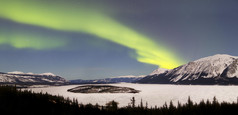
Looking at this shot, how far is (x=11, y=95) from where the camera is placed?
34625 mm

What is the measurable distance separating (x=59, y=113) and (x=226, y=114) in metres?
36.7

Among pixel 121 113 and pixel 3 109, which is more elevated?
pixel 3 109

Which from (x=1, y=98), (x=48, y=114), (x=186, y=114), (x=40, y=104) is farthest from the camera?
(x=186, y=114)

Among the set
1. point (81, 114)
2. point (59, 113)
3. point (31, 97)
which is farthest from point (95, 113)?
point (31, 97)

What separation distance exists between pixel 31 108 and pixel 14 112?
4.67 meters

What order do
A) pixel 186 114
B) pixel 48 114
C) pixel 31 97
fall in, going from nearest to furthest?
pixel 48 114
pixel 31 97
pixel 186 114

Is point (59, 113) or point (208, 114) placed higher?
point (59, 113)

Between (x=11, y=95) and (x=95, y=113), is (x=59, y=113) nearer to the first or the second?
(x=95, y=113)

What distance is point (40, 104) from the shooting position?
109 ft

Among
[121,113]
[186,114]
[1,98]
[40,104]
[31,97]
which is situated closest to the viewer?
[1,98]

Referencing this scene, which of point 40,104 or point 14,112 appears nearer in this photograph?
point 14,112

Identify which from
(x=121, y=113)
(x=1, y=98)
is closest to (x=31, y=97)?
(x=1, y=98)

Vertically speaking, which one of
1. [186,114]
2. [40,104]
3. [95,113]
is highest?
[40,104]

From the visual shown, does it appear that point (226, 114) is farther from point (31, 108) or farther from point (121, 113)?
point (31, 108)
